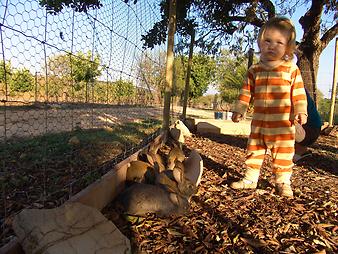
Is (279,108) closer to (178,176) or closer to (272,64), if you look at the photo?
(272,64)

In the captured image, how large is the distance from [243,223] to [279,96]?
1.16 meters

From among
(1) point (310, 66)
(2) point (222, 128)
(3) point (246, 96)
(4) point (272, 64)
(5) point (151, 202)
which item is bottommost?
(5) point (151, 202)

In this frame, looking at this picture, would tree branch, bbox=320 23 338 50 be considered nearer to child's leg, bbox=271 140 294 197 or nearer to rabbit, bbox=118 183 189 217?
child's leg, bbox=271 140 294 197

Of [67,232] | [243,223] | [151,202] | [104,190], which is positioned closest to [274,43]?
[243,223]

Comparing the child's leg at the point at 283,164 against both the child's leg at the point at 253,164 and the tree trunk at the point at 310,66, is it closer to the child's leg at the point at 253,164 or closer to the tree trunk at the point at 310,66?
the child's leg at the point at 253,164

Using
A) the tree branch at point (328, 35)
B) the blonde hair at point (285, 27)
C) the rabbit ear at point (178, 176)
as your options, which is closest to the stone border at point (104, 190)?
the rabbit ear at point (178, 176)

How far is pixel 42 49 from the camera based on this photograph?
2.31m

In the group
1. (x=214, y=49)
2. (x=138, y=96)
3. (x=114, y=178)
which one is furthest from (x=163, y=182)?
(x=214, y=49)

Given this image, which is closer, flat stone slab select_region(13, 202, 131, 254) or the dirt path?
flat stone slab select_region(13, 202, 131, 254)

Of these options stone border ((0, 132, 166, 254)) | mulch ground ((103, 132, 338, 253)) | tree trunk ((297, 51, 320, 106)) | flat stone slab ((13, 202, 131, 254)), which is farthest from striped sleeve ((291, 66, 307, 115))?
tree trunk ((297, 51, 320, 106))

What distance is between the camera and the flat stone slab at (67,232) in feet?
4.17

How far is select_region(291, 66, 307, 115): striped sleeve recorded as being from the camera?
2.60 metres

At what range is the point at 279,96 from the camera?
2.70m

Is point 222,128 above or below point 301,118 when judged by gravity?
below
